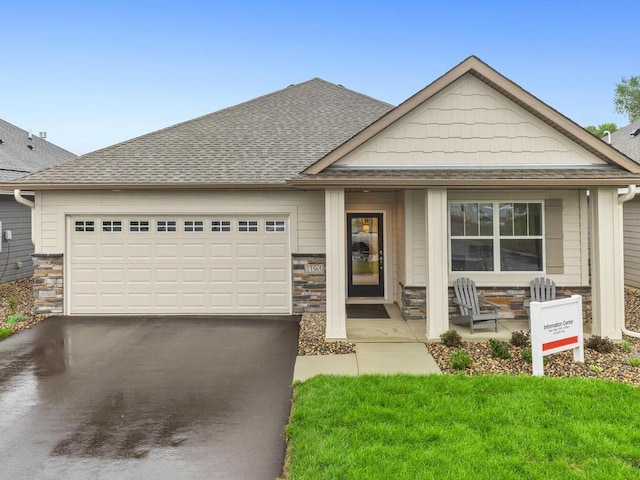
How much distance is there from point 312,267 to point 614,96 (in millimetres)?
44871

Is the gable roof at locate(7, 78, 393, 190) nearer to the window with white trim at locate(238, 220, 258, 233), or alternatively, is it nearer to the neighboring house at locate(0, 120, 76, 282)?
the window with white trim at locate(238, 220, 258, 233)

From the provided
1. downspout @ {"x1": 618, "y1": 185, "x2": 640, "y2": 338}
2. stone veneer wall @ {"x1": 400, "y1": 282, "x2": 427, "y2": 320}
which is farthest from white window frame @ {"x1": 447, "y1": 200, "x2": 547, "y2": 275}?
downspout @ {"x1": 618, "y1": 185, "x2": 640, "y2": 338}

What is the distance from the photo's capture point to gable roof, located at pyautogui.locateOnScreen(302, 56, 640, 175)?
7926mm

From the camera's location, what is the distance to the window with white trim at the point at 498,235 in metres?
9.08

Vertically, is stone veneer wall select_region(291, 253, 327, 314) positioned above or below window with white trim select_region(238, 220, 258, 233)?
below

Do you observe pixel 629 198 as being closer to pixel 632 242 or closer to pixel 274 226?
pixel 632 242

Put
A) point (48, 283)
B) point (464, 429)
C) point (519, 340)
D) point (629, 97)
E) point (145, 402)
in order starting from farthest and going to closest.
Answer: point (629, 97), point (48, 283), point (519, 340), point (145, 402), point (464, 429)

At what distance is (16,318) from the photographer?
9.43 m

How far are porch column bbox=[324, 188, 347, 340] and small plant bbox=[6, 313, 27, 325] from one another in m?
6.80

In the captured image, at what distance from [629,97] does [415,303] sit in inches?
1737

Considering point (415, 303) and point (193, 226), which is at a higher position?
point (193, 226)

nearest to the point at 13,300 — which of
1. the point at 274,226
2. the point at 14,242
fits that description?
the point at 14,242

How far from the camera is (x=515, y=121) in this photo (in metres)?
8.22

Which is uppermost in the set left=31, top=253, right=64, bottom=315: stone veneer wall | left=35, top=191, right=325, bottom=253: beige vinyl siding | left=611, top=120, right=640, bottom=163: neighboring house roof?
left=611, top=120, right=640, bottom=163: neighboring house roof
